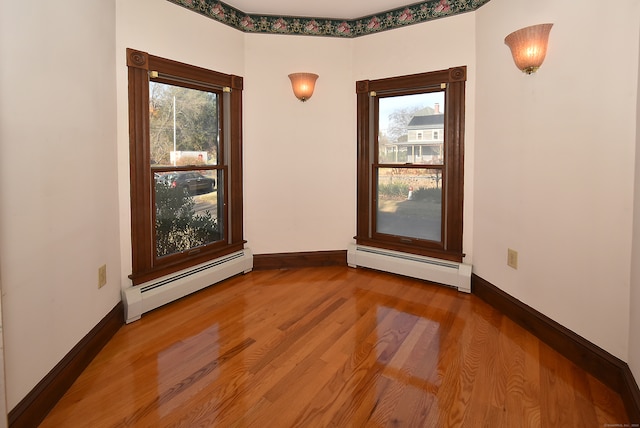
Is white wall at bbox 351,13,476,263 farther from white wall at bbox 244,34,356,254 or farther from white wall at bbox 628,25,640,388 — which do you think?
white wall at bbox 628,25,640,388

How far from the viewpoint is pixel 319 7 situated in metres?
3.34

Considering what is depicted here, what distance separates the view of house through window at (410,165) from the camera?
3.35 m

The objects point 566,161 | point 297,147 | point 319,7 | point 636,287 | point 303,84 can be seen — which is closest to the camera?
point 636,287


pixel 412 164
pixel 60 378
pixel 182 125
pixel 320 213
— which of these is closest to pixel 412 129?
pixel 412 164

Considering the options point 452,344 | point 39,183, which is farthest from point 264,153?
point 452,344

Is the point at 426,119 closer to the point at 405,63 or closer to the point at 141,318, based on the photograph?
the point at 405,63

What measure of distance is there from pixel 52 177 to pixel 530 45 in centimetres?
276

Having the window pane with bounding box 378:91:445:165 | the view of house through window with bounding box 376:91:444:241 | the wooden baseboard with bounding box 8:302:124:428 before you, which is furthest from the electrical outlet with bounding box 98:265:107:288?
the window pane with bounding box 378:91:445:165

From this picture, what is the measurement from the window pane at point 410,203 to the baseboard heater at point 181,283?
149cm

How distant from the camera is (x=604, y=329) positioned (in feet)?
6.13

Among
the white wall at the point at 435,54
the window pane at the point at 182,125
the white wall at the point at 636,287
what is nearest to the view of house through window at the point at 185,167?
the window pane at the point at 182,125

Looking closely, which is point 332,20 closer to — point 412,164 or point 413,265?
point 412,164

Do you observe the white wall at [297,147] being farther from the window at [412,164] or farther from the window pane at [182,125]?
the window pane at [182,125]

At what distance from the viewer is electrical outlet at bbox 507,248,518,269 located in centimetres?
256
